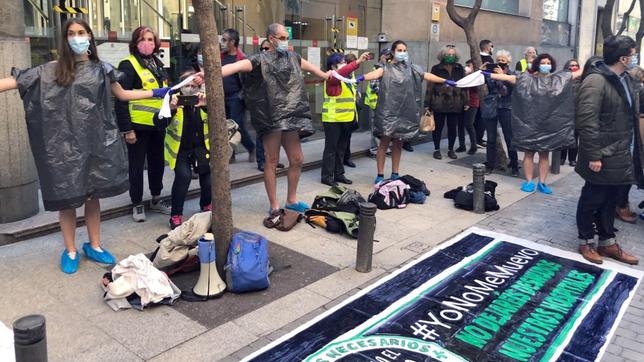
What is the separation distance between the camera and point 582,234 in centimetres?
554

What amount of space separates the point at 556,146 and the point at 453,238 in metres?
2.58

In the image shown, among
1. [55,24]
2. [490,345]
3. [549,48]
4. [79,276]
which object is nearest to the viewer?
[490,345]

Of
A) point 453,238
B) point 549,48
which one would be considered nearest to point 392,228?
point 453,238

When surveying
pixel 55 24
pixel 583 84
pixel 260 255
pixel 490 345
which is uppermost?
pixel 55 24

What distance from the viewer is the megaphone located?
174 inches

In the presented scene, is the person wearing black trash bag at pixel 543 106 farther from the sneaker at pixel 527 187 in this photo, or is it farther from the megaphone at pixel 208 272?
the megaphone at pixel 208 272

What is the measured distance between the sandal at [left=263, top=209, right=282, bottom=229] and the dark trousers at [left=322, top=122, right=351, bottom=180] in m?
1.87

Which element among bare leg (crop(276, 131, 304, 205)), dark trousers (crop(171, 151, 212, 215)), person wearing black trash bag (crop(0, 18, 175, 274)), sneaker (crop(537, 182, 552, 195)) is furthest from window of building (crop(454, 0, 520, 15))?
person wearing black trash bag (crop(0, 18, 175, 274))

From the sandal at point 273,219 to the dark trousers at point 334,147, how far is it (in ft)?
6.13

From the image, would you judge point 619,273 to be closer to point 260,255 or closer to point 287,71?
point 260,255

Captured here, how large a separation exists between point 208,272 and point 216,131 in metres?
1.07

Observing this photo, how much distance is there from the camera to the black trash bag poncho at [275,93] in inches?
225

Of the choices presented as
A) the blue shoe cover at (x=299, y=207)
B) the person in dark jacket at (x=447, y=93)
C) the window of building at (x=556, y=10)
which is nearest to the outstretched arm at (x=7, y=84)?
the blue shoe cover at (x=299, y=207)

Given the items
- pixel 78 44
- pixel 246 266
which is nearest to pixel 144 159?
pixel 78 44
